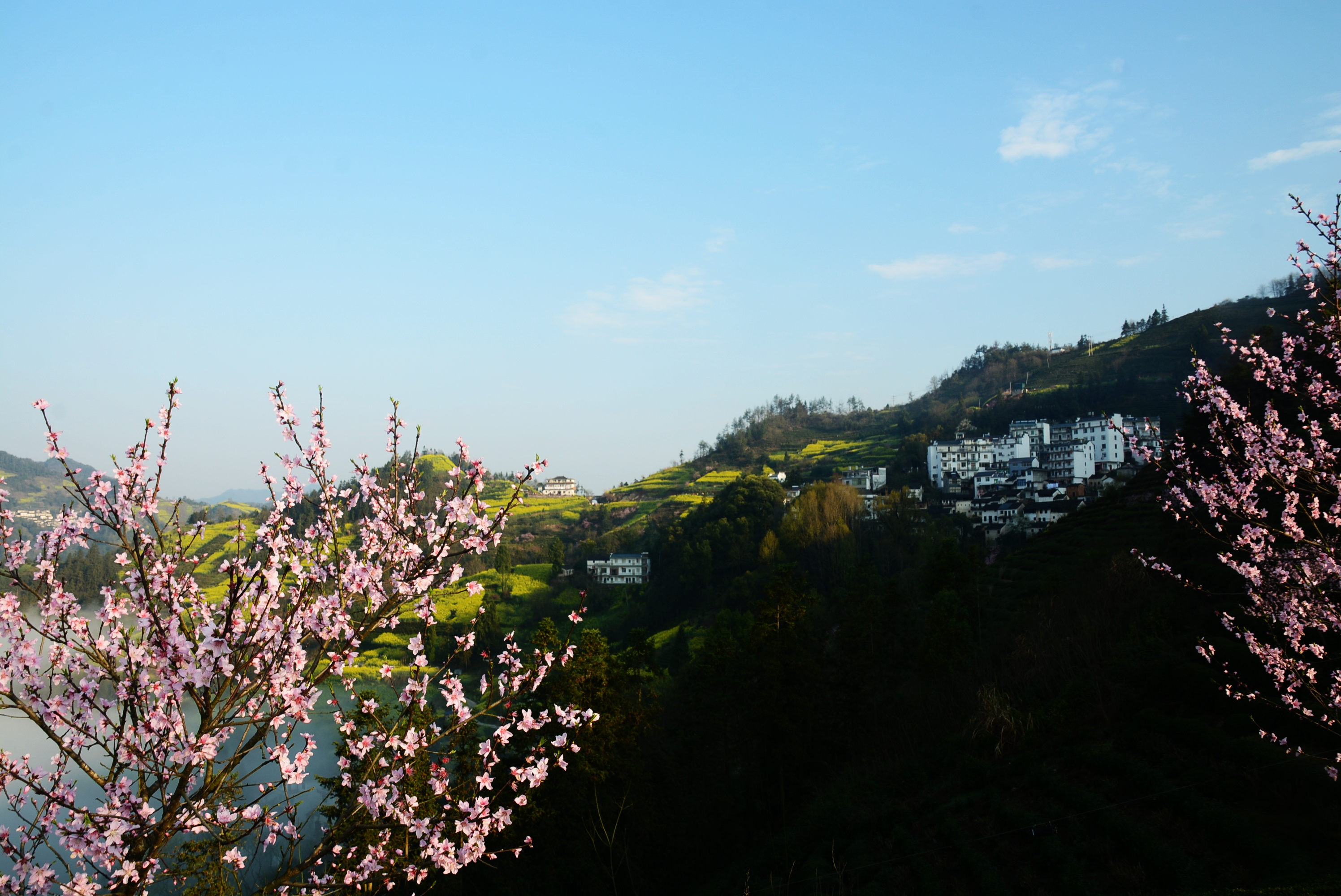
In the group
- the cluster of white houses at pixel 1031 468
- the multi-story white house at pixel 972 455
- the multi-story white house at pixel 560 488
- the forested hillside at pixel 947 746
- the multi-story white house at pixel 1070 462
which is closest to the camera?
the forested hillside at pixel 947 746

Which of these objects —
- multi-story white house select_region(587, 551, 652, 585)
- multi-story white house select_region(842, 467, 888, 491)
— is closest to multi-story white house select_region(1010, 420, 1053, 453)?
multi-story white house select_region(842, 467, 888, 491)

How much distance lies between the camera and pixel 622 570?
70.1 meters

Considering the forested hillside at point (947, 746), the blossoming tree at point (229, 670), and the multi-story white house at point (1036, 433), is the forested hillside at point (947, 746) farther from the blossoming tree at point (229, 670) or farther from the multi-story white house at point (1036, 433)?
the multi-story white house at point (1036, 433)

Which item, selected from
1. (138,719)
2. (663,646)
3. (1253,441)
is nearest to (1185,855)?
(1253,441)

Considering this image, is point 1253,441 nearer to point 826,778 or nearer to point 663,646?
point 826,778

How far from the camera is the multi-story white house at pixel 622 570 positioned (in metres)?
69.4

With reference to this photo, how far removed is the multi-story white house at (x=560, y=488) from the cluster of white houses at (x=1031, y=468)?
68273mm

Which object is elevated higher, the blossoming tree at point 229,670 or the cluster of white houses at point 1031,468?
the blossoming tree at point 229,670

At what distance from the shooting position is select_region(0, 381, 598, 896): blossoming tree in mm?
4199

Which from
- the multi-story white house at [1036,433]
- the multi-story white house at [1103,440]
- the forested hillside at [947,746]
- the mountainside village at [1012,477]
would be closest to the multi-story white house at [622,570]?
the mountainside village at [1012,477]

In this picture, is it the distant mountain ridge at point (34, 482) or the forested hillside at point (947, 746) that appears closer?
the forested hillside at point (947, 746)

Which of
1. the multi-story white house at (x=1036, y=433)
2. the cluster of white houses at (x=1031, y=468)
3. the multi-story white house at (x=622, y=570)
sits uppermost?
the multi-story white house at (x=1036, y=433)

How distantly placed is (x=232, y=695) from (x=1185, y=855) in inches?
500

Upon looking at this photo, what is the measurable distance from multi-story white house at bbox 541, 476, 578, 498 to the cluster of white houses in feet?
224
